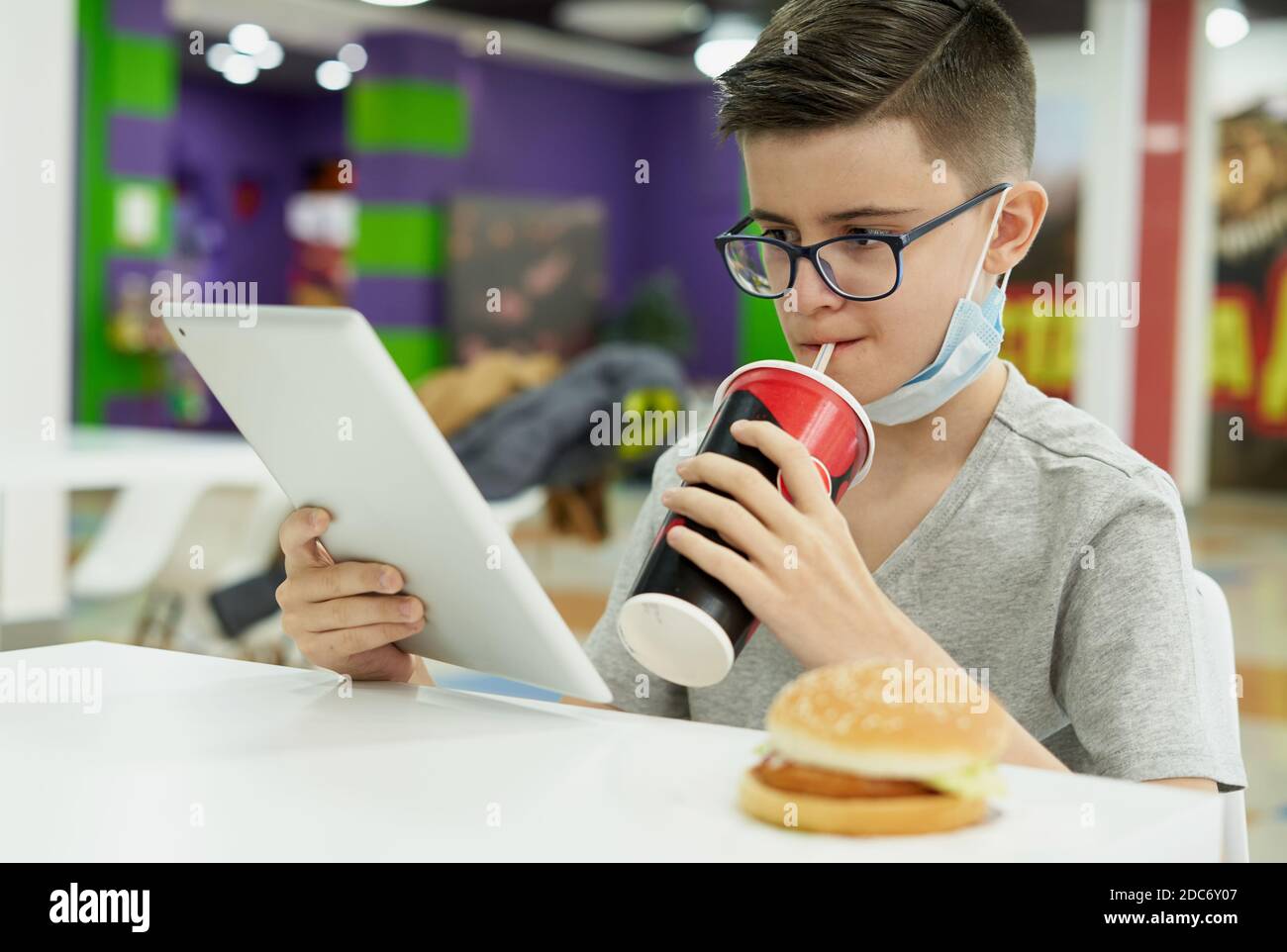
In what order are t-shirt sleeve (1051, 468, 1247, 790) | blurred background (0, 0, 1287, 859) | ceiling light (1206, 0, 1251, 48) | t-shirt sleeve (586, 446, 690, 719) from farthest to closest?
ceiling light (1206, 0, 1251, 48), blurred background (0, 0, 1287, 859), t-shirt sleeve (586, 446, 690, 719), t-shirt sleeve (1051, 468, 1247, 790)

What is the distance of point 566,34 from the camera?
35.9ft

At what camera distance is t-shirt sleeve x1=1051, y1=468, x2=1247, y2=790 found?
1.03m

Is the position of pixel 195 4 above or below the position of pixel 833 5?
above

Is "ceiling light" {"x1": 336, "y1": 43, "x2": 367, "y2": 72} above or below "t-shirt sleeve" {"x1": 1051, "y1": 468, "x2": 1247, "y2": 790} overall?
above

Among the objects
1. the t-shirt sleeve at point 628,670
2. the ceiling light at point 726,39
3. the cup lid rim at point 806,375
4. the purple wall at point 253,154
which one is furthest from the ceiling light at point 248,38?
the cup lid rim at point 806,375

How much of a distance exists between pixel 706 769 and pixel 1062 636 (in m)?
0.46

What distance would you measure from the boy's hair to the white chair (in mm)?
396

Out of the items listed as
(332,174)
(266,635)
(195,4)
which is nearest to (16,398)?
(266,635)

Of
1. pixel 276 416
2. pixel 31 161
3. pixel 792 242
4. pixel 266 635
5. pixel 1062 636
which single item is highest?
pixel 31 161

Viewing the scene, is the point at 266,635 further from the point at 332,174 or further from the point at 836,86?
the point at 332,174

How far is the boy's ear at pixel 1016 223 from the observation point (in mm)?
1267

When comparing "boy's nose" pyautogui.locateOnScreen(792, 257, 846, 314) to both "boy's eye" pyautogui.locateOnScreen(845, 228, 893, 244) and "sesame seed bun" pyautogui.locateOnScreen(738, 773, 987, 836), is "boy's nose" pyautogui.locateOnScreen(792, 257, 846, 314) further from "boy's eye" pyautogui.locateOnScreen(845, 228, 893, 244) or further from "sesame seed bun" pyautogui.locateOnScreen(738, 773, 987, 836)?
"sesame seed bun" pyautogui.locateOnScreen(738, 773, 987, 836)

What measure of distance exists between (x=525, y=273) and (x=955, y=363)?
1038 centimetres

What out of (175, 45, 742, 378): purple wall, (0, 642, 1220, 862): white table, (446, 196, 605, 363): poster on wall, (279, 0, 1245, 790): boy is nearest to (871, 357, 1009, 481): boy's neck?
(279, 0, 1245, 790): boy
